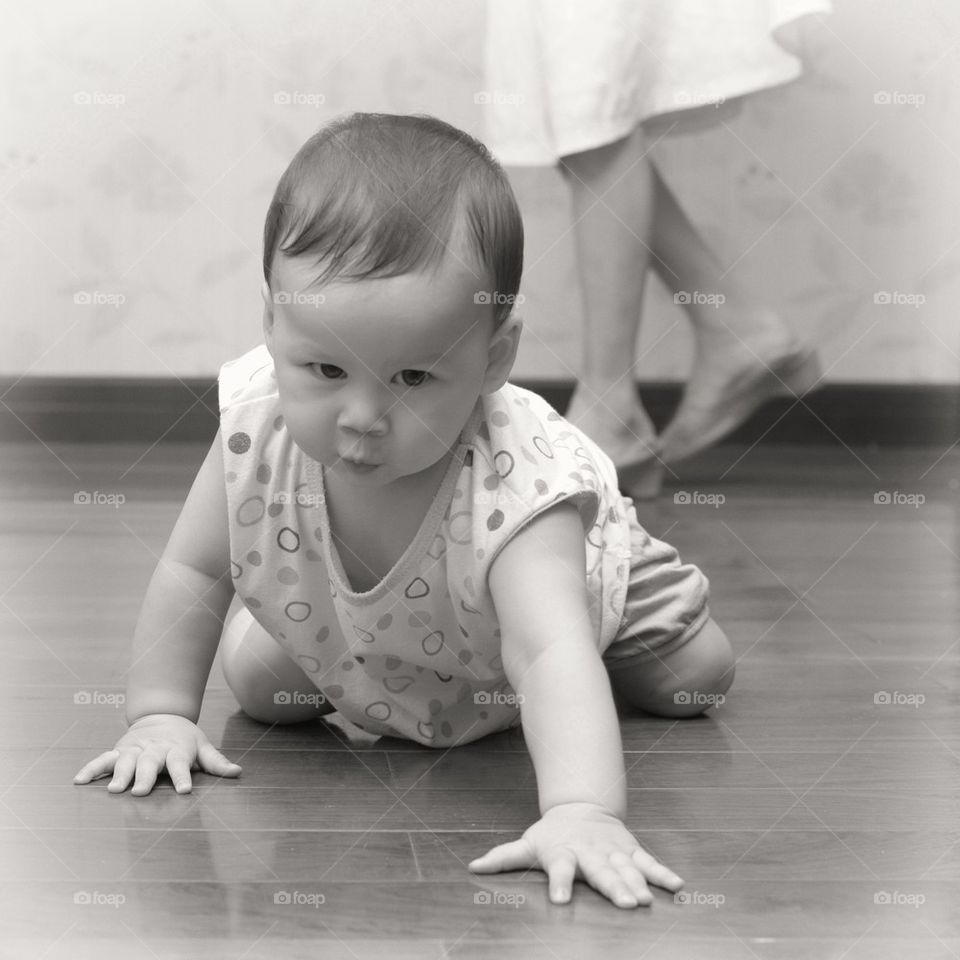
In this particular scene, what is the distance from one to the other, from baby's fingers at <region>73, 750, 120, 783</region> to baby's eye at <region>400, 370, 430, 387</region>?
0.33 meters

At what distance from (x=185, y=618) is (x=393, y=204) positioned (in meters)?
0.34

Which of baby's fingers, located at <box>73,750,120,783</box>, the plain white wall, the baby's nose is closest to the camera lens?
the baby's nose

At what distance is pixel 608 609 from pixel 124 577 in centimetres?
65

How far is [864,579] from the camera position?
1643 millimetres

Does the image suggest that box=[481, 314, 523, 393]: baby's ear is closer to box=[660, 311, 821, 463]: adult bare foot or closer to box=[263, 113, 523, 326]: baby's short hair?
box=[263, 113, 523, 326]: baby's short hair

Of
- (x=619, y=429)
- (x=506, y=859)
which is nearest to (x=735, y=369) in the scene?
(x=619, y=429)

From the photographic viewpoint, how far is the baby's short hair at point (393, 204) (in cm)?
83

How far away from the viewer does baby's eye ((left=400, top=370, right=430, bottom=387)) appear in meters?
0.85

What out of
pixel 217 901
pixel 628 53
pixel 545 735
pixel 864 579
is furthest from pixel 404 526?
pixel 628 53

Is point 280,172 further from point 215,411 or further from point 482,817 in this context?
point 482,817

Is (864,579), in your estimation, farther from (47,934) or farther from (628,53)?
(47,934)

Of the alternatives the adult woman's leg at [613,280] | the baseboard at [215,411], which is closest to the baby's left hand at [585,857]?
the adult woman's leg at [613,280]

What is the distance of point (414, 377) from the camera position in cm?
85

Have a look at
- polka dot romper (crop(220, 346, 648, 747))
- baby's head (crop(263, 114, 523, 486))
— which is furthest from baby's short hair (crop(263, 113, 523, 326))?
polka dot romper (crop(220, 346, 648, 747))
